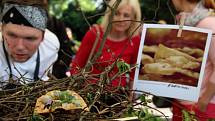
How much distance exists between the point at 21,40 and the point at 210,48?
953 mm

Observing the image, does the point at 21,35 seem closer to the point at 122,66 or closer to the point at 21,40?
the point at 21,40

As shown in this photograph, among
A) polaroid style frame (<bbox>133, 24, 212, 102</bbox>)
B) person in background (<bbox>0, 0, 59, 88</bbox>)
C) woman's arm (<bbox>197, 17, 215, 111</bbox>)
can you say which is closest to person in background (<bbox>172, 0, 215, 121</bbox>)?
woman's arm (<bbox>197, 17, 215, 111</bbox>)

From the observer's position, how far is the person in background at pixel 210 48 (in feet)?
8.43

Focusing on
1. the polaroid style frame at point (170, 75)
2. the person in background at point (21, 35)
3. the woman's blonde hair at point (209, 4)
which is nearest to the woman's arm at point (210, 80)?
the woman's blonde hair at point (209, 4)

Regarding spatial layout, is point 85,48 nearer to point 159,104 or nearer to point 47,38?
point 47,38

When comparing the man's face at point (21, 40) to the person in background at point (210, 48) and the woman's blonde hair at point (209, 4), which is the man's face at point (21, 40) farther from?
the woman's blonde hair at point (209, 4)

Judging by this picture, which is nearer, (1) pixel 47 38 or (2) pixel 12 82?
(2) pixel 12 82

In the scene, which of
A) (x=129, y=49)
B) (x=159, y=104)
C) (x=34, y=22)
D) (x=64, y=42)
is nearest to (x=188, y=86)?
(x=34, y=22)

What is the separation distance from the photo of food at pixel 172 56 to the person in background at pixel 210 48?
262 millimetres

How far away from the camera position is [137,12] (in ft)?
11.8

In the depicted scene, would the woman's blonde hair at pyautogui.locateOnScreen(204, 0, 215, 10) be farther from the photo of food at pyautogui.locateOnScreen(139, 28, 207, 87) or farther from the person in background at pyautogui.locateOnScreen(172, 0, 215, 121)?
the photo of food at pyautogui.locateOnScreen(139, 28, 207, 87)

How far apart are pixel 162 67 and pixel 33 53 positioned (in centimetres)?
70

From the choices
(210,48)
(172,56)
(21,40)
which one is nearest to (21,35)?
(21,40)

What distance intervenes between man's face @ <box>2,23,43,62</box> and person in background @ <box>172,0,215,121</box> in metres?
0.74
